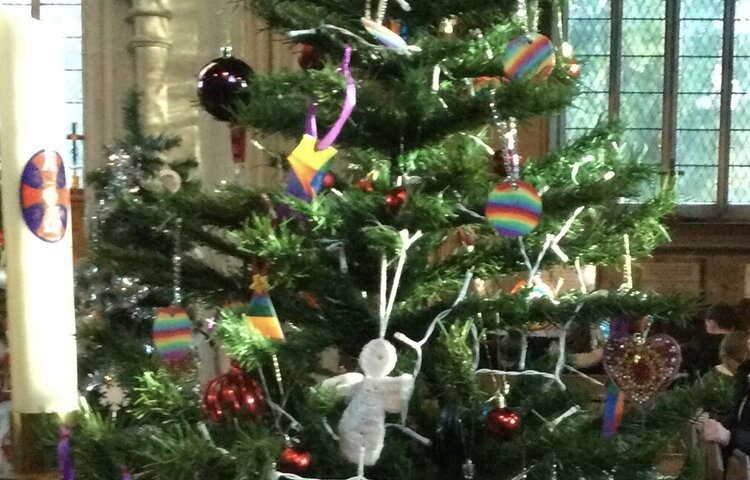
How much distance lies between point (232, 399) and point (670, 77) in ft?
18.4

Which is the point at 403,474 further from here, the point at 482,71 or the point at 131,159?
the point at 131,159

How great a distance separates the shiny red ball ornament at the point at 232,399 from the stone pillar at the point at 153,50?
100 inches

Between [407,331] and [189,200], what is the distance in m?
0.35

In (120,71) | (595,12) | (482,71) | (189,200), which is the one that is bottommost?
(189,200)

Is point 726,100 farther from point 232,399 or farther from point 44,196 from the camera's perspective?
point 232,399

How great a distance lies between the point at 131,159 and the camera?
2238 mm

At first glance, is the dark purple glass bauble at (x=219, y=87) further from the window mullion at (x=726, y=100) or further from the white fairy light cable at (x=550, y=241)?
the window mullion at (x=726, y=100)

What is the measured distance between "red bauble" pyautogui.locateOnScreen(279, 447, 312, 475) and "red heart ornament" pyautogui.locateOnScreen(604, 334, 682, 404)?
17.3 inches

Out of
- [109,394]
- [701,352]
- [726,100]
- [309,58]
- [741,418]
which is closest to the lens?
[309,58]

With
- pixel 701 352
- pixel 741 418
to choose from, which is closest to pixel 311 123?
pixel 741 418

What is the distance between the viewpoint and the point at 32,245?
146 centimetres

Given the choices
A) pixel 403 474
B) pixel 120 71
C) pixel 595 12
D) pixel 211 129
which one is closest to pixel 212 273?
pixel 403 474

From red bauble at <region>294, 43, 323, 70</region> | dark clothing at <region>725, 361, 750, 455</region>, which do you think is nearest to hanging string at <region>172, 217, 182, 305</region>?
red bauble at <region>294, 43, 323, 70</region>

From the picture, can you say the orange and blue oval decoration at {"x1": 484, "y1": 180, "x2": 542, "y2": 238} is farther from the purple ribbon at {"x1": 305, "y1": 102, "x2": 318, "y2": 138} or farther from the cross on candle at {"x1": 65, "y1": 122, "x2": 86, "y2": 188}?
the cross on candle at {"x1": 65, "y1": 122, "x2": 86, "y2": 188}
